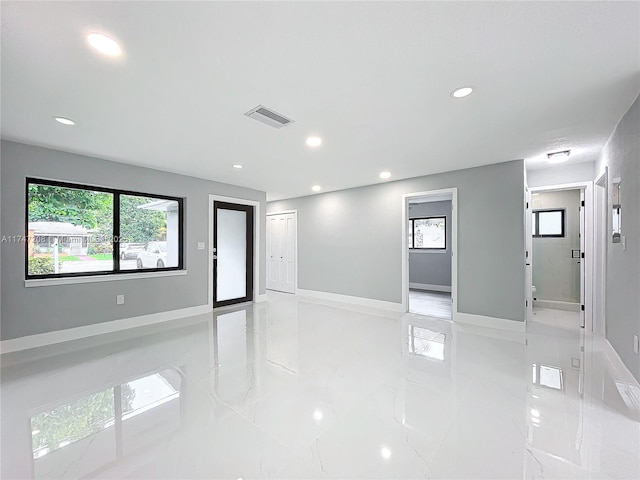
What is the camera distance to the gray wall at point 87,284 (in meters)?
3.29

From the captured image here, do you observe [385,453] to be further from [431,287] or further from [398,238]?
[431,287]

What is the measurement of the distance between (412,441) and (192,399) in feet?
5.51

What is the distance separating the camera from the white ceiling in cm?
150

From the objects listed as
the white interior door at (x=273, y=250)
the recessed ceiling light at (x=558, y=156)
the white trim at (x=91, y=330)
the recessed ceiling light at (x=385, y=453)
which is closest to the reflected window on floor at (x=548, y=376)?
the recessed ceiling light at (x=385, y=453)

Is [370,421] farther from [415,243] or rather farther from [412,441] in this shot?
[415,243]

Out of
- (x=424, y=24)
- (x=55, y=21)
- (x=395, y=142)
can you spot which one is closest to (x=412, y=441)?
(x=424, y=24)

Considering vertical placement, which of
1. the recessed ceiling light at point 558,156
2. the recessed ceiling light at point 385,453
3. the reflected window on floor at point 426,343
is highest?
the recessed ceiling light at point 558,156

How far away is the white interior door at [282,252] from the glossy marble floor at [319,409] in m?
3.55

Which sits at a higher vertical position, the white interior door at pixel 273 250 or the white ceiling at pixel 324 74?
the white ceiling at pixel 324 74

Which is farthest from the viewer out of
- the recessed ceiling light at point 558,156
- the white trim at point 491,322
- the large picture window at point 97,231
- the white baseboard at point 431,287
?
the white baseboard at point 431,287

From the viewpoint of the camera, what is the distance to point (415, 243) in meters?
7.97

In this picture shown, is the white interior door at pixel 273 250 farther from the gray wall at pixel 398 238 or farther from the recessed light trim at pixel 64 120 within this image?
the recessed light trim at pixel 64 120

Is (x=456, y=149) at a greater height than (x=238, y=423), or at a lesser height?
greater

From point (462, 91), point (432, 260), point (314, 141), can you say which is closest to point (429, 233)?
point (432, 260)
